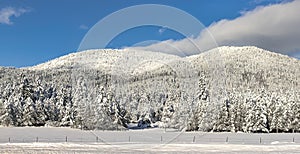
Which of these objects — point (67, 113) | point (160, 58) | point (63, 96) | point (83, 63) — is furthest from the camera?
point (63, 96)

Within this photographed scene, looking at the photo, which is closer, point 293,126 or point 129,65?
point 129,65

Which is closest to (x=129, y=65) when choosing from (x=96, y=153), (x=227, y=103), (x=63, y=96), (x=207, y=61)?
(x=207, y=61)

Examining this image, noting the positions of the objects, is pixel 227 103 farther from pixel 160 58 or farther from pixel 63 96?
pixel 160 58

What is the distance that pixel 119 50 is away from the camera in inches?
955

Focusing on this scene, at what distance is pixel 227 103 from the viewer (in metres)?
79.1

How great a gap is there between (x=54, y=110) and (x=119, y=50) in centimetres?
6869

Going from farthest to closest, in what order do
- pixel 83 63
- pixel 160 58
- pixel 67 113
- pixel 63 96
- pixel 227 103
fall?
pixel 63 96, pixel 67 113, pixel 227 103, pixel 83 63, pixel 160 58

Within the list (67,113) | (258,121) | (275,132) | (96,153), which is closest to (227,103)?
(258,121)

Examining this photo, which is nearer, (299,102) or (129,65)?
(129,65)

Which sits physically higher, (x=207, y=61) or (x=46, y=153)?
(x=207, y=61)

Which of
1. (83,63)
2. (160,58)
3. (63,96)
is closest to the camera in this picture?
(160,58)

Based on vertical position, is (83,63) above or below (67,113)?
above

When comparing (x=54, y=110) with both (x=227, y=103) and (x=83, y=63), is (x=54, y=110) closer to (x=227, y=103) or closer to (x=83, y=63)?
(x=227, y=103)

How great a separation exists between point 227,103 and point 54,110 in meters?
37.8
